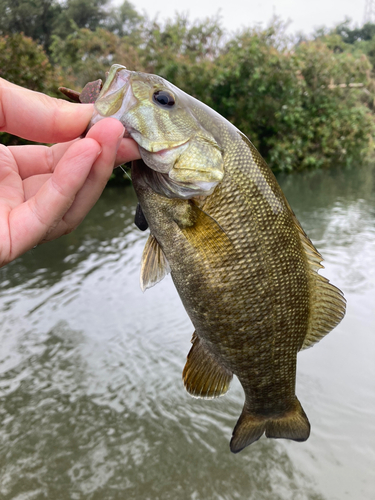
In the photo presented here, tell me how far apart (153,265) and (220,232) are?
0.36 metres

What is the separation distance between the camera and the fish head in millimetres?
1436

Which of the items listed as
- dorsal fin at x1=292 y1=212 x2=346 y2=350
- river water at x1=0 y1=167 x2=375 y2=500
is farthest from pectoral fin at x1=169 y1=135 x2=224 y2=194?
river water at x1=0 y1=167 x2=375 y2=500

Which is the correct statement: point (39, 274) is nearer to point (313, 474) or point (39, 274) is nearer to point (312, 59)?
point (313, 474)

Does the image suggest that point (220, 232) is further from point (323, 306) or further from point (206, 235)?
point (323, 306)

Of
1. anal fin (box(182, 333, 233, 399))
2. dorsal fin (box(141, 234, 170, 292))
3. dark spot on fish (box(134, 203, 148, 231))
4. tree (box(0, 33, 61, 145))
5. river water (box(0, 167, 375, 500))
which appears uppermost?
dark spot on fish (box(134, 203, 148, 231))

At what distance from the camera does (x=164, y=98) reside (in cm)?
148

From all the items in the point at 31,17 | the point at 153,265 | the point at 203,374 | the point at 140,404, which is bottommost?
the point at 140,404

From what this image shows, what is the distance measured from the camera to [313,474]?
2840mm

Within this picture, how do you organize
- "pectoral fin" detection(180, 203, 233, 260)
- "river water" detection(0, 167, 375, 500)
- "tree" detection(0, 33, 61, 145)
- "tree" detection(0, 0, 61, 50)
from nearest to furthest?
1. "pectoral fin" detection(180, 203, 233, 260)
2. "river water" detection(0, 167, 375, 500)
3. "tree" detection(0, 33, 61, 145)
4. "tree" detection(0, 0, 61, 50)

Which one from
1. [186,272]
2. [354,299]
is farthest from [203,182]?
[354,299]

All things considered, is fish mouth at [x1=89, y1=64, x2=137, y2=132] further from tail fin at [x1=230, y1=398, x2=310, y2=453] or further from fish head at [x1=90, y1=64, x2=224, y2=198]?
tail fin at [x1=230, y1=398, x2=310, y2=453]

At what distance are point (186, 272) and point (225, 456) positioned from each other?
6.62ft

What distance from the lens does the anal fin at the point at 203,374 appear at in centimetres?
181

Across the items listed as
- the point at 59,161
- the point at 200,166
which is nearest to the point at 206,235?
the point at 200,166
